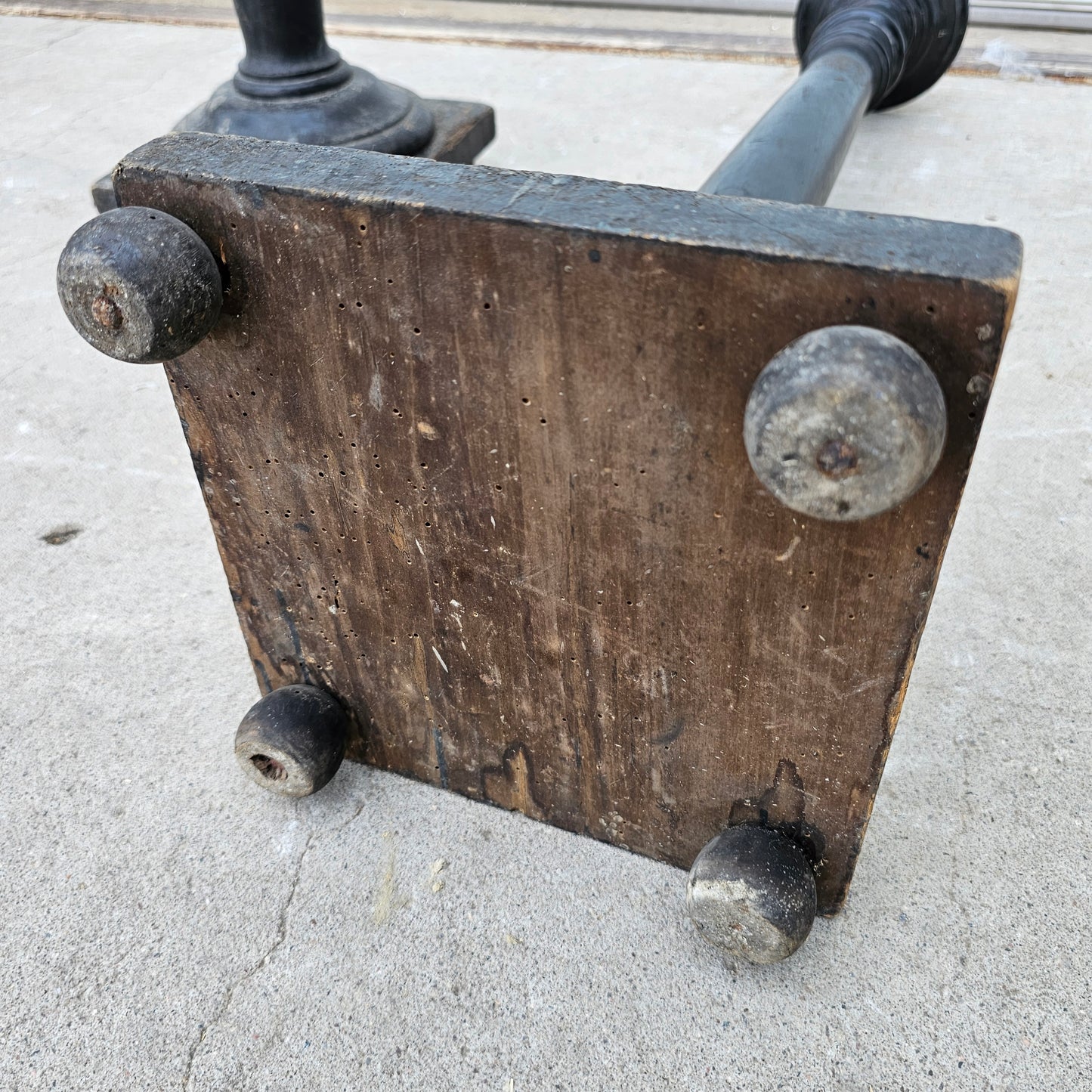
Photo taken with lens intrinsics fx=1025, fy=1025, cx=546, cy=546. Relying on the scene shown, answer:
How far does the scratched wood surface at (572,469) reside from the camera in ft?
3.08

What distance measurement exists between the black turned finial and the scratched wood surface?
2239 mm

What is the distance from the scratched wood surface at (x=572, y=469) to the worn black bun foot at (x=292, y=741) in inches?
3.1

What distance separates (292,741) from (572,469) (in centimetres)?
59

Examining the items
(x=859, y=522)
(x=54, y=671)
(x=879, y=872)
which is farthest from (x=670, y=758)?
(x=54, y=671)

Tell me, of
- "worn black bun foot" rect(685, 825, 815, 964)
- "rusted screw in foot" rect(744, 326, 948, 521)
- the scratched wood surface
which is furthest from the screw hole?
"rusted screw in foot" rect(744, 326, 948, 521)

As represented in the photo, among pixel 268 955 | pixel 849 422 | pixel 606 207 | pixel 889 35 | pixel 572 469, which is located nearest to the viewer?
pixel 849 422

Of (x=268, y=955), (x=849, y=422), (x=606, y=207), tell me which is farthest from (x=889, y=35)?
(x=268, y=955)

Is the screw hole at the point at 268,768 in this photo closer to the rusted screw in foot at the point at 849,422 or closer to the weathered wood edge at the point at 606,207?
the weathered wood edge at the point at 606,207

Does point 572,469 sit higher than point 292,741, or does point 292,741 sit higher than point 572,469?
point 572,469

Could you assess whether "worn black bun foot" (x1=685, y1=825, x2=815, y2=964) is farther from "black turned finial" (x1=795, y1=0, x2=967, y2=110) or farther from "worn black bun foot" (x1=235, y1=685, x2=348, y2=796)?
"black turned finial" (x1=795, y1=0, x2=967, y2=110)

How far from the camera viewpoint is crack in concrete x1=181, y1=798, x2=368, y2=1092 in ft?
4.02

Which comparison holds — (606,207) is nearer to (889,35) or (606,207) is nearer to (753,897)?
(753,897)

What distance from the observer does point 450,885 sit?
141 cm

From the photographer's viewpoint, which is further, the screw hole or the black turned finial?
the black turned finial
